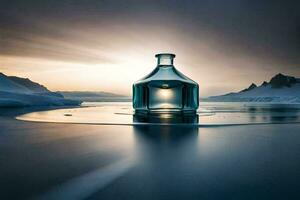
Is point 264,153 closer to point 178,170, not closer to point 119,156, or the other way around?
point 178,170

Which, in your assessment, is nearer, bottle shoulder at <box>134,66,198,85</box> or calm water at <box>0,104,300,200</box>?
calm water at <box>0,104,300,200</box>

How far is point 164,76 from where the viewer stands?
3504 millimetres

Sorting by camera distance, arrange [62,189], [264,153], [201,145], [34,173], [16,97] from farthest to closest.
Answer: [16,97] → [201,145] → [264,153] → [34,173] → [62,189]

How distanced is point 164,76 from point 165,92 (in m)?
0.29

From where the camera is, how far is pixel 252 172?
764 millimetres

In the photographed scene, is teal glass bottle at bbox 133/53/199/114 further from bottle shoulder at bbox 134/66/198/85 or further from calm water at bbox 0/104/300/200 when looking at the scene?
calm water at bbox 0/104/300/200

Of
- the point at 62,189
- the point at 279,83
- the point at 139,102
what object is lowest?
the point at 62,189

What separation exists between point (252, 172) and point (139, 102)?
279 cm

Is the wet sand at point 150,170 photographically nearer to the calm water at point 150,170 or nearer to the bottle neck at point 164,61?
the calm water at point 150,170

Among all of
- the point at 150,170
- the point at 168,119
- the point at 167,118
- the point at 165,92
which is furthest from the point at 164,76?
the point at 150,170

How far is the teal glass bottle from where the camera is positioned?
333cm

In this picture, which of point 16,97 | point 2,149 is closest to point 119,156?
point 2,149

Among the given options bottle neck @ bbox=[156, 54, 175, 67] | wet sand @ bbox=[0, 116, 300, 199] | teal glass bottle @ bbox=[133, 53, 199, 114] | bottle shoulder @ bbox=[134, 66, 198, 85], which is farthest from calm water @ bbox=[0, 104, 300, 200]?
bottle neck @ bbox=[156, 54, 175, 67]

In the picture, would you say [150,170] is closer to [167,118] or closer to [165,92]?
[167,118]
